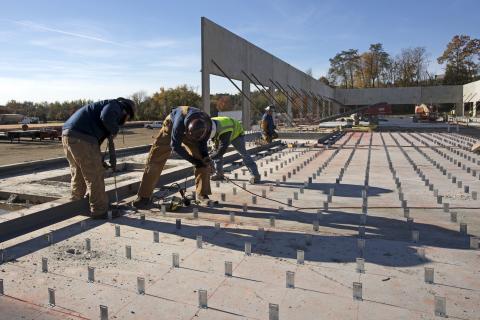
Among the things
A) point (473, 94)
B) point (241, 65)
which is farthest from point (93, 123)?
point (473, 94)

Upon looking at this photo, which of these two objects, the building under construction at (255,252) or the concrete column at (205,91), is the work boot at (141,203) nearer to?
the building under construction at (255,252)

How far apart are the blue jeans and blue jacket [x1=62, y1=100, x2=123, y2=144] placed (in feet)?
7.60

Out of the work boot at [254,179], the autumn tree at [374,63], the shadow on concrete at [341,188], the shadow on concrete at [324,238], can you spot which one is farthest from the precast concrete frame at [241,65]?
the autumn tree at [374,63]

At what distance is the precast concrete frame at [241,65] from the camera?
53.0ft

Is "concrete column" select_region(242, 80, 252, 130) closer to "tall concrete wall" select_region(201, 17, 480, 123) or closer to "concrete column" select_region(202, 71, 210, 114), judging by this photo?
"tall concrete wall" select_region(201, 17, 480, 123)

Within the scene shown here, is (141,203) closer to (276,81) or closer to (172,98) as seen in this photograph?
(276,81)

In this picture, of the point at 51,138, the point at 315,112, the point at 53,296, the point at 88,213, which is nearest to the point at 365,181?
the point at 88,213

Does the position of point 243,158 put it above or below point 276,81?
below

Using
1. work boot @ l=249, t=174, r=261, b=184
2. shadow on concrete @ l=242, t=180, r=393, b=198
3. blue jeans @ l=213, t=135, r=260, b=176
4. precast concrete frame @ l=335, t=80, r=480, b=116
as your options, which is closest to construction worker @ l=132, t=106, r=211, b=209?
blue jeans @ l=213, t=135, r=260, b=176

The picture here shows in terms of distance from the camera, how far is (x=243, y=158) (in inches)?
275

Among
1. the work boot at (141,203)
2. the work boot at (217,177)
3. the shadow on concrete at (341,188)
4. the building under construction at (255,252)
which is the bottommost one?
the building under construction at (255,252)

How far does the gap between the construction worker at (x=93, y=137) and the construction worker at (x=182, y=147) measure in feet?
1.91

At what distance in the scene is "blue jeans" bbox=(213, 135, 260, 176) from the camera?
22.0 feet

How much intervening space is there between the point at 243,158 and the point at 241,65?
14279 millimetres
